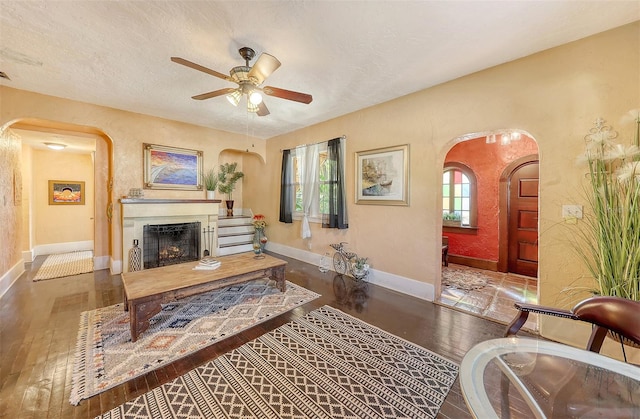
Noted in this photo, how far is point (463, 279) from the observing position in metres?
3.85

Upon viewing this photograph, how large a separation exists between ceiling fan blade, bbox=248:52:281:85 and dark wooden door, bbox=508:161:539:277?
434 centimetres

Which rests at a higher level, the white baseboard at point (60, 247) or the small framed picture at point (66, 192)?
the small framed picture at point (66, 192)

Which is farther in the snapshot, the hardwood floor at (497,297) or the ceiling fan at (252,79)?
the hardwood floor at (497,297)

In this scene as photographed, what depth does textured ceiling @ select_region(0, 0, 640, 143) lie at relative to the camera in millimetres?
1770

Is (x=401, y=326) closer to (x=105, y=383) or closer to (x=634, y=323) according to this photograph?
(x=634, y=323)

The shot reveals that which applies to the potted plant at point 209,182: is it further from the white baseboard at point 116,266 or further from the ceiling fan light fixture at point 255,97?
the ceiling fan light fixture at point 255,97

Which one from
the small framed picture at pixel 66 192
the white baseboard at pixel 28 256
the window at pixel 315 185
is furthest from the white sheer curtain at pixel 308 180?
the small framed picture at pixel 66 192

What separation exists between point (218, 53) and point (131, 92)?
1822 mm

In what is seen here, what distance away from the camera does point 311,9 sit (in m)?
1.77

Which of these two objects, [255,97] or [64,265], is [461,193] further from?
[64,265]

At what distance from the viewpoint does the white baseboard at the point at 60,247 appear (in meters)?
5.24

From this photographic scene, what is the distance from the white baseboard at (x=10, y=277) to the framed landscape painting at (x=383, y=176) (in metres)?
5.03

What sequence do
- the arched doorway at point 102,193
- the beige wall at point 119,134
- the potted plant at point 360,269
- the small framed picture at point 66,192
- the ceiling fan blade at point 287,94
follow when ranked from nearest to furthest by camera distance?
the ceiling fan blade at point 287,94 < the beige wall at point 119,134 < the potted plant at point 360,269 < the arched doorway at point 102,193 < the small framed picture at point 66,192

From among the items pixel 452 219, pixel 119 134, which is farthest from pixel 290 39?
pixel 452 219
